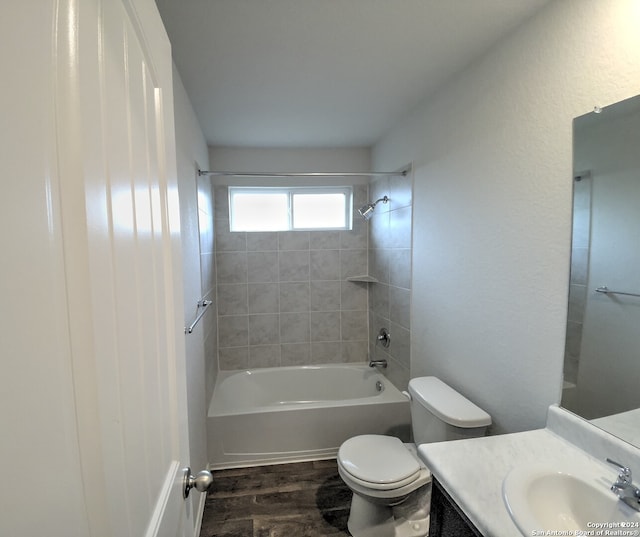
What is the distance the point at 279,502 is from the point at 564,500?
157cm

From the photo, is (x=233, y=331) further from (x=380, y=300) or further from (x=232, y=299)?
(x=380, y=300)

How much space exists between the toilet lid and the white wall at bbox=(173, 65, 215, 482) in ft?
2.73

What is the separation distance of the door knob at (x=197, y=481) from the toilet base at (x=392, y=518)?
3.88 feet

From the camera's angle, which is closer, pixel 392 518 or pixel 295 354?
pixel 392 518

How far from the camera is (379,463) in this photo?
5.24 feet

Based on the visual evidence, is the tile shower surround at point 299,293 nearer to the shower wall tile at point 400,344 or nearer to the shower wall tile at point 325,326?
the shower wall tile at point 325,326

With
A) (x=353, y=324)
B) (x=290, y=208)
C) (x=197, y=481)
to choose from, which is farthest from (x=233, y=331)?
(x=197, y=481)

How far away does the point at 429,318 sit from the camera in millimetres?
1971

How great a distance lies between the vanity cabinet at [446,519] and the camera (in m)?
0.87

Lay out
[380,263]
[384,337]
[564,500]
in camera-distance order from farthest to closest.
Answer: [380,263]
[384,337]
[564,500]

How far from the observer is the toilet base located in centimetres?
161

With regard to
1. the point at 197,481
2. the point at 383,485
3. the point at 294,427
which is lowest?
the point at 294,427

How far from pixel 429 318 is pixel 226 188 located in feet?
6.85

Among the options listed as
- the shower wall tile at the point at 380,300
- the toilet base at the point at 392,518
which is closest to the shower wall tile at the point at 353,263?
the shower wall tile at the point at 380,300
